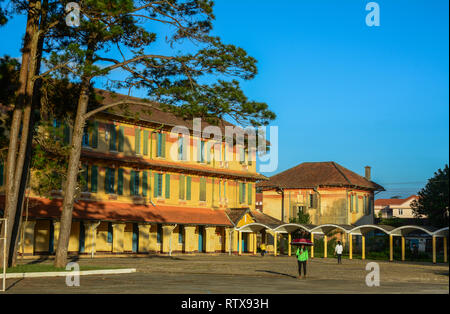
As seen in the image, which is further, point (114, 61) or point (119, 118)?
point (119, 118)

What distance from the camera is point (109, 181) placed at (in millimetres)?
41875

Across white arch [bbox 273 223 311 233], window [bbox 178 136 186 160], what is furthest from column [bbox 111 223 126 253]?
white arch [bbox 273 223 311 233]

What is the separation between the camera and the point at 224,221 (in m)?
47.7

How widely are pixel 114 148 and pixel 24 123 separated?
60.4 ft

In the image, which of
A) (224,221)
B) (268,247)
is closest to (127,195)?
(224,221)

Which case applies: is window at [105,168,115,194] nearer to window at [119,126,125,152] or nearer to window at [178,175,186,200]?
window at [119,126,125,152]

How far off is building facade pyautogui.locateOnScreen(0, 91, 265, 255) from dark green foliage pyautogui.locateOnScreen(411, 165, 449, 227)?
2092 cm

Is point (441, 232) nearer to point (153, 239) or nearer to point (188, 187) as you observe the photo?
point (188, 187)

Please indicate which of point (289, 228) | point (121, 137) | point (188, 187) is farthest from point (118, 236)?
point (289, 228)

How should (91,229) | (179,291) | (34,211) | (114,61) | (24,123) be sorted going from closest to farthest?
(179,291), (24,123), (114,61), (34,211), (91,229)

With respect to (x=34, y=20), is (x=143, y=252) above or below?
below

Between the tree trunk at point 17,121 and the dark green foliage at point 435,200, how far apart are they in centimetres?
4739

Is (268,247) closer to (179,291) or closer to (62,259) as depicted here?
(62,259)

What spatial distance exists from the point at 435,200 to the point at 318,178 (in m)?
12.7
